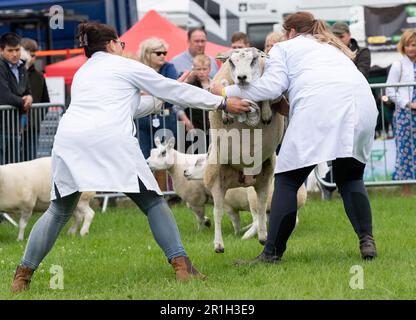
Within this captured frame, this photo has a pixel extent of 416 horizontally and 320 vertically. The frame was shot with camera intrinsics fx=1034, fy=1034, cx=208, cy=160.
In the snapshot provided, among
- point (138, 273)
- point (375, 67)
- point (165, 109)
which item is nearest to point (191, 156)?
point (165, 109)

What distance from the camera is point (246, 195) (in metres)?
9.74

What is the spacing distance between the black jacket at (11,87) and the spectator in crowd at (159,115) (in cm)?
138

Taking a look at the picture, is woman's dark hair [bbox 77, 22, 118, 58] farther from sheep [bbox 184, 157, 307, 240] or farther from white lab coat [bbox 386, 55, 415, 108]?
white lab coat [bbox 386, 55, 415, 108]

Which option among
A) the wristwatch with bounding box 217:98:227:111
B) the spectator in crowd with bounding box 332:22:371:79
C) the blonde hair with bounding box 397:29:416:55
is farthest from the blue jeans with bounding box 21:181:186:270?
the blonde hair with bounding box 397:29:416:55

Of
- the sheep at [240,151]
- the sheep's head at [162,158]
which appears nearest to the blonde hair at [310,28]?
the sheep at [240,151]

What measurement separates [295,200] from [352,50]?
15.7 feet

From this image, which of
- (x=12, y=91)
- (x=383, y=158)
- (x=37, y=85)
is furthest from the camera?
(x=37, y=85)

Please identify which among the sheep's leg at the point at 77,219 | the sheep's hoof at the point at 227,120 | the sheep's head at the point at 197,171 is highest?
the sheep's hoof at the point at 227,120

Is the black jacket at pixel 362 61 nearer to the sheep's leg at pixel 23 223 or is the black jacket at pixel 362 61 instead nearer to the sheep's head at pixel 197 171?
the sheep's head at pixel 197 171

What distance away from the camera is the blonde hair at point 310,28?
7559 mm

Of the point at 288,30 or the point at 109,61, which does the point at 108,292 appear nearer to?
the point at 109,61

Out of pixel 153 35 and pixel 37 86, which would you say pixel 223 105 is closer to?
pixel 37 86

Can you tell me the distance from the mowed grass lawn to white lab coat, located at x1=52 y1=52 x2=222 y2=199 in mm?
719

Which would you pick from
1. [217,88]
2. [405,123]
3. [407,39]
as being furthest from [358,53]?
[217,88]
